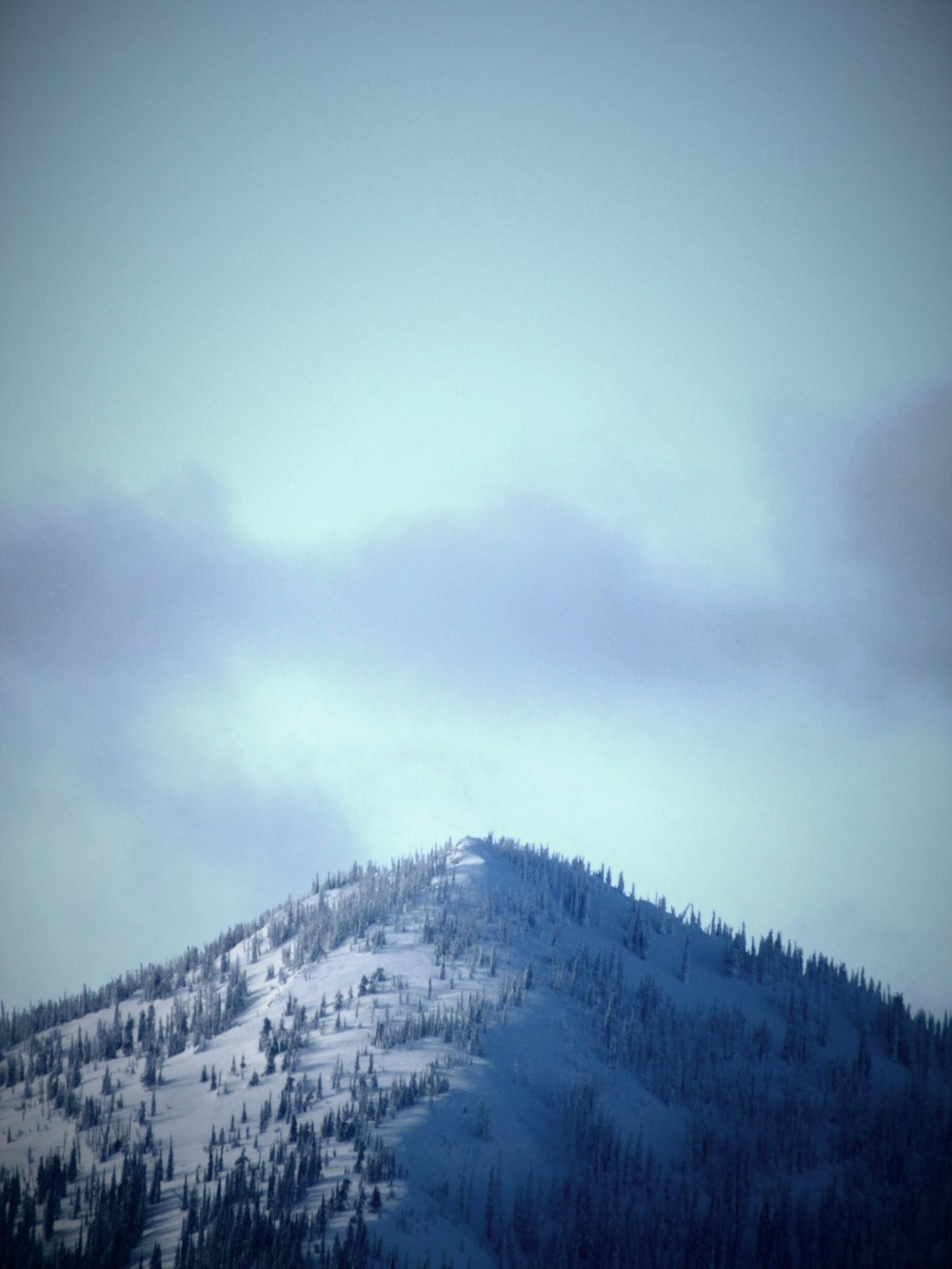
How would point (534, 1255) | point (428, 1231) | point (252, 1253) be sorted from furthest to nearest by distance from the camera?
1. point (534, 1255)
2. point (428, 1231)
3. point (252, 1253)

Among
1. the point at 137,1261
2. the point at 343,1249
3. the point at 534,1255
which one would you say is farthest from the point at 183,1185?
the point at 534,1255

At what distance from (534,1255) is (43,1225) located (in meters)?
67.8

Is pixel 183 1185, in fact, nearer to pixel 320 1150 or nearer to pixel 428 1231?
pixel 320 1150

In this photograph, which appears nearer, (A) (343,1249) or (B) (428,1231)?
(A) (343,1249)

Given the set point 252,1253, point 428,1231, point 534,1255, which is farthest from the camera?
point 534,1255

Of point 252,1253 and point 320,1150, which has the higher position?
point 320,1150

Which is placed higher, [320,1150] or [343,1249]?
[320,1150]

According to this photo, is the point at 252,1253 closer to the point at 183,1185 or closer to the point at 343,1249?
the point at 343,1249

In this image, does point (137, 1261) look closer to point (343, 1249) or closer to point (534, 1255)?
point (343, 1249)

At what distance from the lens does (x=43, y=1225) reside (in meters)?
190

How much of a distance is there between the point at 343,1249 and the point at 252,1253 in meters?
11.2

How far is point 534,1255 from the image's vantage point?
199 m

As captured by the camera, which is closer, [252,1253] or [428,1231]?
[252,1253]

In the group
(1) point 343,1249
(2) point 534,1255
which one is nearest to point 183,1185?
(1) point 343,1249
